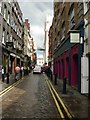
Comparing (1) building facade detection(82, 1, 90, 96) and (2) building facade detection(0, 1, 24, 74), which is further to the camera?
(2) building facade detection(0, 1, 24, 74)

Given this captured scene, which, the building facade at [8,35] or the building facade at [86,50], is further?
the building facade at [8,35]

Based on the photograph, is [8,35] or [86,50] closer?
[86,50]

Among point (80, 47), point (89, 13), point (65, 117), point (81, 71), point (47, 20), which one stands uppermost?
point (47, 20)

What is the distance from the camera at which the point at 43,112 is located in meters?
9.74

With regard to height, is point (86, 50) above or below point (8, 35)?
below

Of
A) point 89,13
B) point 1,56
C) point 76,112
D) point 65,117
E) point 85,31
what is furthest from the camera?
point 1,56

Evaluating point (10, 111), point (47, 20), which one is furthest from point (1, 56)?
point (47, 20)

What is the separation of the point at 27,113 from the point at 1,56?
71.3ft

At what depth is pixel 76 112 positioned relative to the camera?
9.48 m

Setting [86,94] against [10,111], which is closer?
[10,111]

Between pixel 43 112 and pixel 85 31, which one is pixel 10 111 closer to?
pixel 43 112

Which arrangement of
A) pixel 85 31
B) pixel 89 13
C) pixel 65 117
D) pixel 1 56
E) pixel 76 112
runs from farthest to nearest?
pixel 1 56 < pixel 85 31 < pixel 89 13 < pixel 76 112 < pixel 65 117

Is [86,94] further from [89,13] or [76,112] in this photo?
[76,112]

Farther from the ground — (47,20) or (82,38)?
(47,20)
